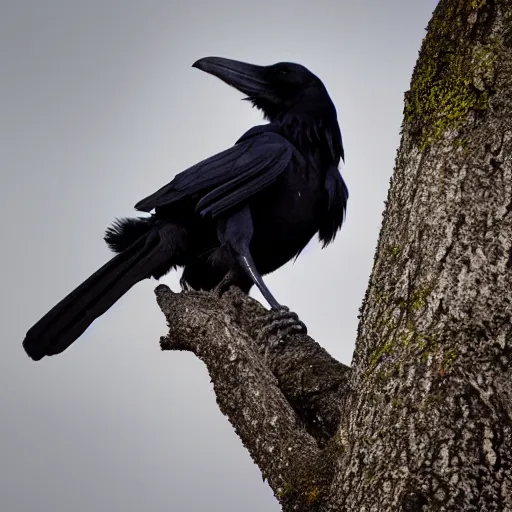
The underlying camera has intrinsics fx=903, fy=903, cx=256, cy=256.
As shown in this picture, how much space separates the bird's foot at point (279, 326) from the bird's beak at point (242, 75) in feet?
6.97

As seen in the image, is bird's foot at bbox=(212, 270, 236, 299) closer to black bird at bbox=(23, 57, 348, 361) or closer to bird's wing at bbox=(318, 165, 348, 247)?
black bird at bbox=(23, 57, 348, 361)

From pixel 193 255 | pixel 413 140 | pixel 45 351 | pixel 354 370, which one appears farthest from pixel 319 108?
pixel 354 370

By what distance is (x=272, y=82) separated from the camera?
5832 millimetres

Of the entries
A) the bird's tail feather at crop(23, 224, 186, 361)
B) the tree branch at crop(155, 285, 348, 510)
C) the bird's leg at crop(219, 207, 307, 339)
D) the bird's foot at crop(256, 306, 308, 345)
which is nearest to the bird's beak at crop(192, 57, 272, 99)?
the bird's leg at crop(219, 207, 307, 339)

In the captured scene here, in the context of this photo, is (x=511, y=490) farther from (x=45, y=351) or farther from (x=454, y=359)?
(x=45, y=351)

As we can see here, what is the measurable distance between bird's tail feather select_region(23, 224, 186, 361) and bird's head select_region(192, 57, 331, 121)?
3.82 ft

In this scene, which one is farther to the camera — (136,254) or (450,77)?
(136,254)

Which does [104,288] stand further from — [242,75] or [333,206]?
[242,75]

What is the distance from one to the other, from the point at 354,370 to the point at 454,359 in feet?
1.33

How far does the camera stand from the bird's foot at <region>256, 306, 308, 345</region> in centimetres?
402

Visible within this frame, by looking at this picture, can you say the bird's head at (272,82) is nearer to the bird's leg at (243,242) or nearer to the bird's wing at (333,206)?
the bird's wing at (333,206)

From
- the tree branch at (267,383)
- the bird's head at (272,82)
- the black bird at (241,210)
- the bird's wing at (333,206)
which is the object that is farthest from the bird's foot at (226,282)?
the bird's head at (272,82)

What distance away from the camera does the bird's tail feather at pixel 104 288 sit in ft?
15.0

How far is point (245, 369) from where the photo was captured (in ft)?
11.0
